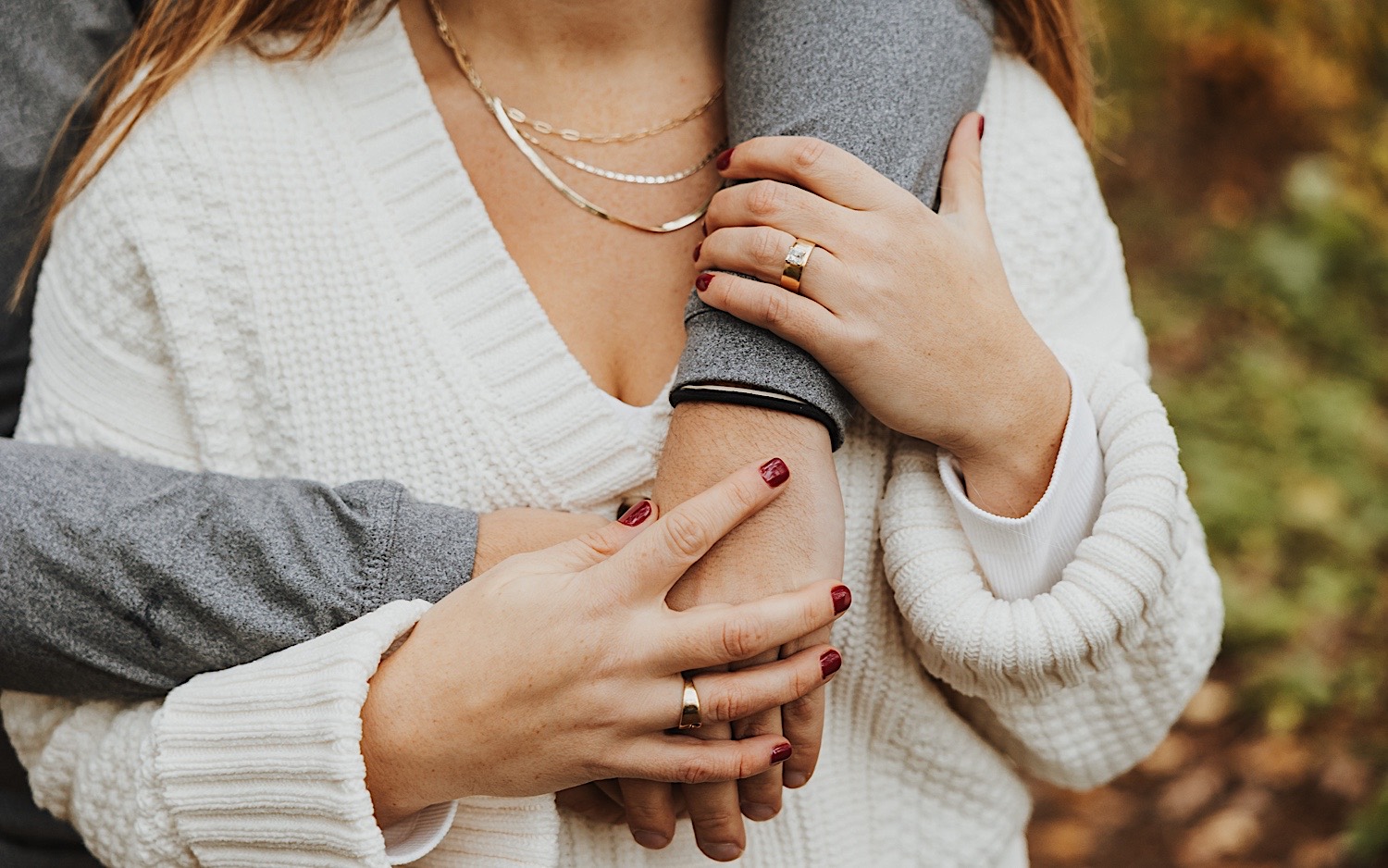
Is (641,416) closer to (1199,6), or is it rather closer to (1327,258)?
(1327,258)

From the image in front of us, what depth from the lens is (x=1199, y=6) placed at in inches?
187

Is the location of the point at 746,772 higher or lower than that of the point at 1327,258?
higher

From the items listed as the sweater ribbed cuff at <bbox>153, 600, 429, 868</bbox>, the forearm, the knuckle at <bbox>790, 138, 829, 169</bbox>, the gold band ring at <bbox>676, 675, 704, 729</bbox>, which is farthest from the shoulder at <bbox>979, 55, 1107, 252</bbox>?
the sweater ribbed cuff at <bbox>153, 600, 429, 868</bbox>

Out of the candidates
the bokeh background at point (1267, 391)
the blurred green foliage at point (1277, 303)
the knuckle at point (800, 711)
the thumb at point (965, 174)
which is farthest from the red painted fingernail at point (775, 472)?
the blurred green foliage at point (1277, 303)

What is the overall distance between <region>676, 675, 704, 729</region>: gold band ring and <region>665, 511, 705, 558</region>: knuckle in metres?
0.12

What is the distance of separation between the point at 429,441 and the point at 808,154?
474 millimetres

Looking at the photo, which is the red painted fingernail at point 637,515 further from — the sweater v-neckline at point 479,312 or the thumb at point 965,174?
the thumb at point 965,174

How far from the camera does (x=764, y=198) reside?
1.15 meters

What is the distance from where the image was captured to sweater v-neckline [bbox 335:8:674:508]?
1.25m

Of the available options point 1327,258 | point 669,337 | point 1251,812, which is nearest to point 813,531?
point 669,337

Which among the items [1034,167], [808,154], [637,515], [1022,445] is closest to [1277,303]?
[1034,167]

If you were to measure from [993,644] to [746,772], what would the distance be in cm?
26

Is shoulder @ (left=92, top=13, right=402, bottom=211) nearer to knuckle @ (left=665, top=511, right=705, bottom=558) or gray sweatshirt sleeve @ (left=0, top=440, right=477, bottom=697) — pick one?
gray sweatshirt sleeve @ (left=0, top=440, right=477, bottom=697)

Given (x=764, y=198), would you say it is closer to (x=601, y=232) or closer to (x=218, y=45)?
(x=601, y=232)
